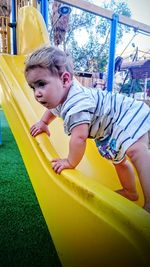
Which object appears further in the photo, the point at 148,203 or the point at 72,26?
the point at 72,26

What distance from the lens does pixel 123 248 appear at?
444 millimetres

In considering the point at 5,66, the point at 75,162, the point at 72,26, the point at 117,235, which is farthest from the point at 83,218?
the point at 72,26

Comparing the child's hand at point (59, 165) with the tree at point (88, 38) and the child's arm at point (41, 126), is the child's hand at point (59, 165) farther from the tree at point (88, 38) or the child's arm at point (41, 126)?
the tree at point (88, 38)

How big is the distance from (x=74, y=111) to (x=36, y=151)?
18 cm

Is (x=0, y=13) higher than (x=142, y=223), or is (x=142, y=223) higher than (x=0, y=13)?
(x=0, y=13)

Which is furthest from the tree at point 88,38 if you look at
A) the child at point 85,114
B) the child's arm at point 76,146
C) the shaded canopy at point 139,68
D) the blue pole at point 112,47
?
the child's arm at point 76,146

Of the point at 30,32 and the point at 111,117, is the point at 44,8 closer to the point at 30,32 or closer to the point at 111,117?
the point at 30,32

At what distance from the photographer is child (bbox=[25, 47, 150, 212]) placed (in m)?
0.74

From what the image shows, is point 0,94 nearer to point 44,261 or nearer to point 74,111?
point 74,111

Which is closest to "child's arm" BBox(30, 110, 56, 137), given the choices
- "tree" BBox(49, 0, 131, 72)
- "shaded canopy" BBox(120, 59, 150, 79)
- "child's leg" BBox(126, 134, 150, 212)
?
"child's leg" BBox(126, 134, 150, 212)

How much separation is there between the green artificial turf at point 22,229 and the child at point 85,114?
326 millimetres

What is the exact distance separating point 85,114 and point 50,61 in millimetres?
194

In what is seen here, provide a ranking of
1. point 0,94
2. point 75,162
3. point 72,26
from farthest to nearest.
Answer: point 72,26 → point 0,94 → point 75,162

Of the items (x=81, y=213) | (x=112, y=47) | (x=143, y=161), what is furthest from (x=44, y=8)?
(x=81, y=213)
